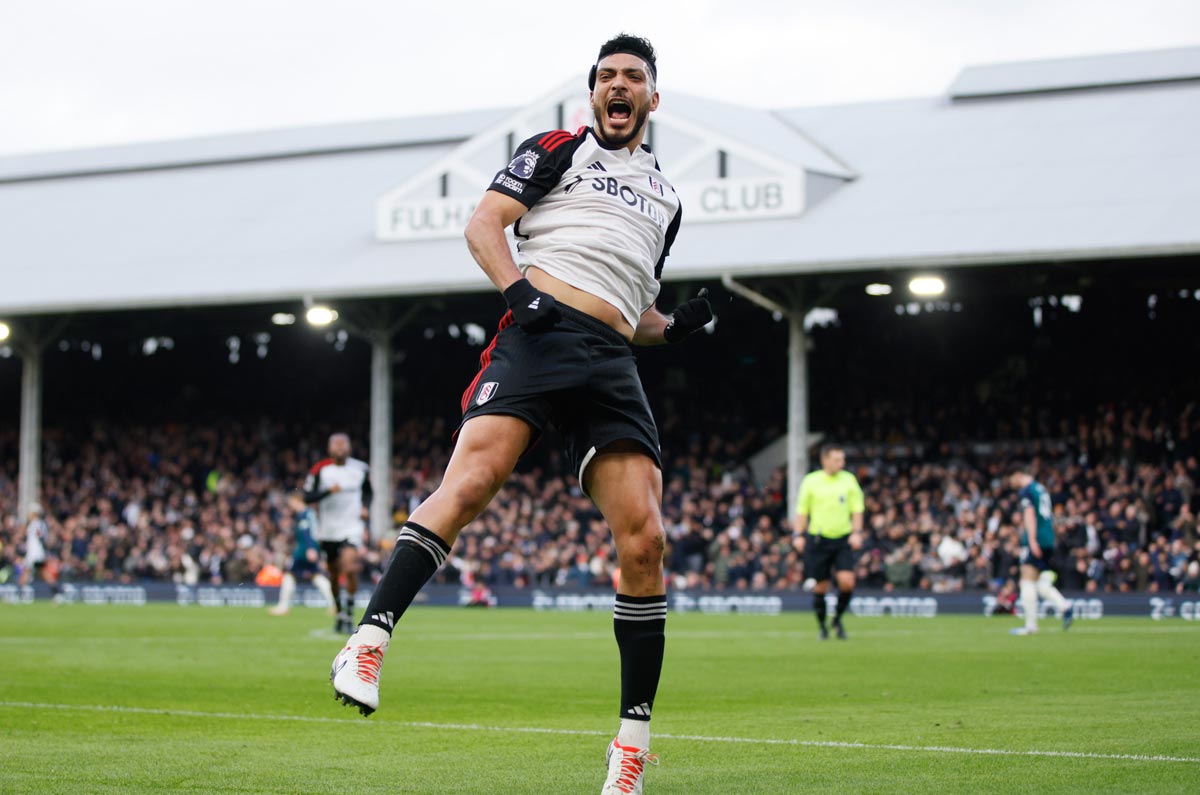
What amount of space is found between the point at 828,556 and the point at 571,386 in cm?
1272

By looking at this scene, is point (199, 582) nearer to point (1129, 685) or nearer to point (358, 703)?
point (1129, 685)

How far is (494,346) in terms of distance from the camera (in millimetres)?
5820

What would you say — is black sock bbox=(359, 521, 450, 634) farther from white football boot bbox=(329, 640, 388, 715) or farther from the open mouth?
the open mouth

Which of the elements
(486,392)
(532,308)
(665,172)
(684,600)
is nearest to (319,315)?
(665,172)

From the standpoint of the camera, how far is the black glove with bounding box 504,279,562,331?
17.8ft

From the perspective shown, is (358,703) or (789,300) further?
(789,300)

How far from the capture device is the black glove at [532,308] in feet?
17.8

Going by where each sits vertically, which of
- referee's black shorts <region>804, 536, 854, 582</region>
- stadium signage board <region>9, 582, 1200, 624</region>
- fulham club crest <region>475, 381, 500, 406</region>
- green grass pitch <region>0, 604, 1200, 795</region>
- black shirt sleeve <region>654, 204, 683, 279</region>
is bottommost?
stadium signage board <region>9, 582, 1200, 624</region>

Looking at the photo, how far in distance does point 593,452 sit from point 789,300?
80.6 ft

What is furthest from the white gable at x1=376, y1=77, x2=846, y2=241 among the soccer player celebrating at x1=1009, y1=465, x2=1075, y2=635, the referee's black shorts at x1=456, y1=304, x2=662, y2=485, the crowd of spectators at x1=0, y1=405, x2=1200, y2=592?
the referee's black shorts at x1=456, y1=304, x2=662, y2=485

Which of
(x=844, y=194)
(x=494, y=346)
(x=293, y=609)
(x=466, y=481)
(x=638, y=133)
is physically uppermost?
(x=844, y=194)

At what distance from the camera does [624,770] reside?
17.8 ft

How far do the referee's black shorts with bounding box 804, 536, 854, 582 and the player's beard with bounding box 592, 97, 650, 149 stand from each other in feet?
40.1

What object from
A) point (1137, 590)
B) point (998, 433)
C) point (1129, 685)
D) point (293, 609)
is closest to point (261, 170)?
point (293, 609)
